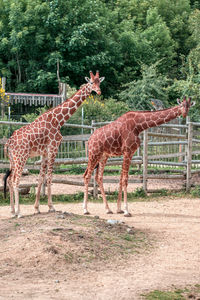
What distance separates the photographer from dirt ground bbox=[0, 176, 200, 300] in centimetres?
653

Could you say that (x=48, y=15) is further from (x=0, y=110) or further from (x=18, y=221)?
(x=18, y=221)

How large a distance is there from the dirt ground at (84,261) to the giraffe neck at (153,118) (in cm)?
218

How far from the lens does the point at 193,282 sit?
698cm

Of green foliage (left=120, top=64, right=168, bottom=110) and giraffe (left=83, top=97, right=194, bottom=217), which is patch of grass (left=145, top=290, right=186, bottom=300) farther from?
green foliage (left=120, top=64, right=168, bottom=110)

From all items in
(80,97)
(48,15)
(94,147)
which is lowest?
(94,147)

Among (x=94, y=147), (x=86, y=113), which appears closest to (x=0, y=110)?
(x=86, y=113)

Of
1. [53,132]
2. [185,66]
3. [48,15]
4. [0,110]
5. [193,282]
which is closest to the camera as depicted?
[193,282]

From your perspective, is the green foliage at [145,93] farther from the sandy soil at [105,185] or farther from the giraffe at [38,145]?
the giraffe at [38,145]

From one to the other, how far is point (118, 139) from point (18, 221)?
3136 millimetres

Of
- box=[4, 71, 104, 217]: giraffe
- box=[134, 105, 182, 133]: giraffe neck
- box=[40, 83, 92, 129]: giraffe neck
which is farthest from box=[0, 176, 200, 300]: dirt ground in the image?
box=[134, 105, 182, 133]: giraffe neck

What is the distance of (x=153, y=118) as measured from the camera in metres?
11.8

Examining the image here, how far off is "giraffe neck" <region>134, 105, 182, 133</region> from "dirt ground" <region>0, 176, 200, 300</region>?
2178 mm

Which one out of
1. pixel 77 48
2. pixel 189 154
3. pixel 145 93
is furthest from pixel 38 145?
pixel 77 48

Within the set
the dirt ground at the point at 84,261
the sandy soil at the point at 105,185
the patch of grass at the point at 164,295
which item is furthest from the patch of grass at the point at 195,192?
the patch of grass at the point at 164,295
